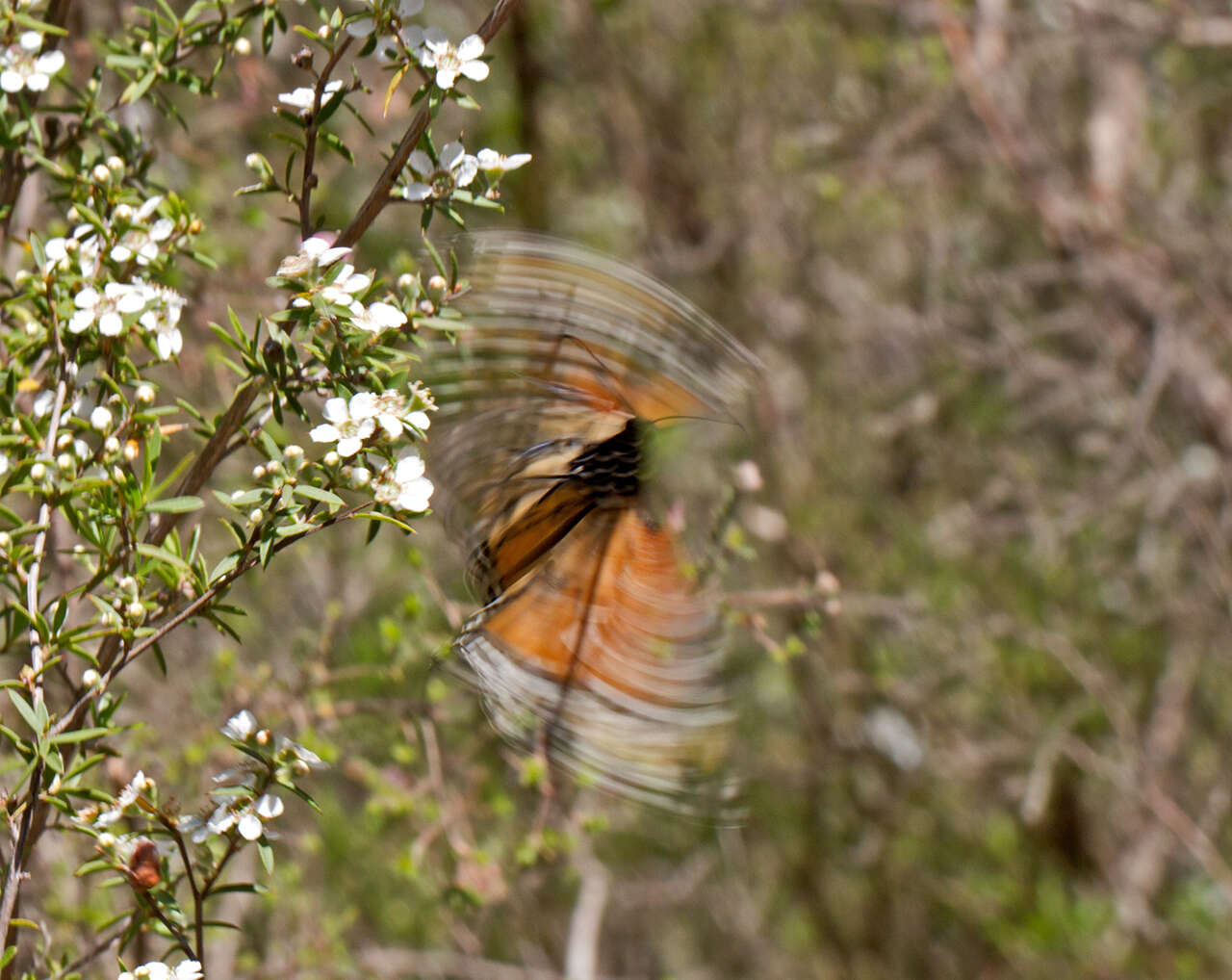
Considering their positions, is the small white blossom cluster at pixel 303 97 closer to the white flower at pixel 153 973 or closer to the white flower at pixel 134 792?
the white flower at pixel 134 792

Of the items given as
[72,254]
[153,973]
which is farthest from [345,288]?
[153,973]

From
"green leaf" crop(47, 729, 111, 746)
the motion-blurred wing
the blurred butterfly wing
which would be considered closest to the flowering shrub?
"green leaf" crop(47, 729, 111, 746)

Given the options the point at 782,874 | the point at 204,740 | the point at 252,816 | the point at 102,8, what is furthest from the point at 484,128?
the point at 252,816

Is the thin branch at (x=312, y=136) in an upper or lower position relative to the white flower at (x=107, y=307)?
upper

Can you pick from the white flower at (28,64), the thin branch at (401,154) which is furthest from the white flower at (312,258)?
the white flower at (28,64)

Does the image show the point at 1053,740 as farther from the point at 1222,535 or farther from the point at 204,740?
the point at 204,740

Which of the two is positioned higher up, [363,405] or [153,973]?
[363,405]

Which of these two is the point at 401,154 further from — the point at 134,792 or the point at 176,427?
the point at 134,792
